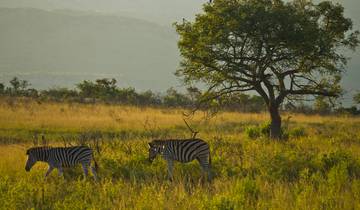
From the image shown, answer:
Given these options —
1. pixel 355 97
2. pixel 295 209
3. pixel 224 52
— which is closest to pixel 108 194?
pixel 295 209

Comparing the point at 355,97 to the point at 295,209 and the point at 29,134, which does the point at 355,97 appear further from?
the point at 295,209

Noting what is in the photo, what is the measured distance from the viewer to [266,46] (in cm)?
2141

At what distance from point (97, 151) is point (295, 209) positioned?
962cm

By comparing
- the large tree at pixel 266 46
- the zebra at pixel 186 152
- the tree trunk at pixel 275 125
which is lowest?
the zebra at pixel 186 152

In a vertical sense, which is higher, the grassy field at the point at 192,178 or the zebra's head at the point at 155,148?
the zebra's head at the point at 155,148

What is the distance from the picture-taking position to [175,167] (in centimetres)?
1435

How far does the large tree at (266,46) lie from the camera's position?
20.7 m

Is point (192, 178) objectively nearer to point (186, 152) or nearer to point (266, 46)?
point (186, 152)

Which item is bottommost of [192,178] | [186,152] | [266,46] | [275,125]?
[192,178]

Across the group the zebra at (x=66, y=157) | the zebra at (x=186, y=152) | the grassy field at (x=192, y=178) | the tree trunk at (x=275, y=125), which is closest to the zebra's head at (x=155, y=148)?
the zebra at (x=186, y=152)

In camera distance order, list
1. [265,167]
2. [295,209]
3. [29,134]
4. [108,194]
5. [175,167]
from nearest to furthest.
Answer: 1. [295,209]
2. [108,194]
3. [265,167]
4. [175,167]
5. [29,134]

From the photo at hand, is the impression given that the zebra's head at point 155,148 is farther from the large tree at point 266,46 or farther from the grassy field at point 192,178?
the large tree at point 266,46

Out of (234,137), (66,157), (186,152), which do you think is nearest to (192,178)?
(186,152)

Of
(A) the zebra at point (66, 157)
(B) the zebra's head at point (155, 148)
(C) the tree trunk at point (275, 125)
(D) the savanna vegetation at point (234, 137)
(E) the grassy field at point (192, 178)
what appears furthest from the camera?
(C) the tree trunk at point (275, 125)
